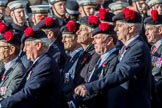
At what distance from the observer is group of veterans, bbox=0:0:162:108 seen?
27.7 feet

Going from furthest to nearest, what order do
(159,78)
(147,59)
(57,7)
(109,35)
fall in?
(57,7)
(159,78)
(109,35)
(147,59)

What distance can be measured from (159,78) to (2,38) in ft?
6.79

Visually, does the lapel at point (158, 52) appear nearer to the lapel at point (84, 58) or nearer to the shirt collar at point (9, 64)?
the lapel at point (84, 58)

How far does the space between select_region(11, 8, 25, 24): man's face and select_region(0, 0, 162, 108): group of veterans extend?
1767 mm

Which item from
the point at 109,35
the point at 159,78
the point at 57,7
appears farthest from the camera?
the point at 57,7

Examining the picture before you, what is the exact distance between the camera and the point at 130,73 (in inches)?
326

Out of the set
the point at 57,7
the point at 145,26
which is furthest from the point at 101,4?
the point at 145,26

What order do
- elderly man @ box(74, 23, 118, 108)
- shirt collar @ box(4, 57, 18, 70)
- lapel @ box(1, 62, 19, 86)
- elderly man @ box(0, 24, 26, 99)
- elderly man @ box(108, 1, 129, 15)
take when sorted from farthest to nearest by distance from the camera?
elderly man @ box(108, 1, 129, 15) → shirt collar @ box(4, 57, 18, 70) → lapel @ box(1, 62, 19, 86) → elderly man @ box(0, 24, 26, 99) → elderly man @ box(74, 23, 118, 108)

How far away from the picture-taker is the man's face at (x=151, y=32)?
9945 mm

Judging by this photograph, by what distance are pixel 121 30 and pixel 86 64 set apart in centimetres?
103

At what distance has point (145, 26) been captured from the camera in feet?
32.8

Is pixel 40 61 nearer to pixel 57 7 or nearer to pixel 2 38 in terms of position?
pixel 2 38

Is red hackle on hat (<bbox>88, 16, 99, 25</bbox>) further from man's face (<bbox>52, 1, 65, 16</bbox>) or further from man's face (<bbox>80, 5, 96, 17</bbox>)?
man's face (<bbox>52, 1, 65, 16</bbox>)

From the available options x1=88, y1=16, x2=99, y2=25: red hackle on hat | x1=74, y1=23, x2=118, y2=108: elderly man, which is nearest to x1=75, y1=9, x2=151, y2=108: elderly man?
x1=74, y1=23, x2=118, y2=108: elderly man
